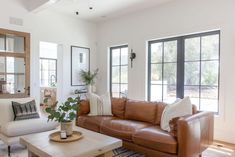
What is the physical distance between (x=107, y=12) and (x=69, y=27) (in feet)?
4.05

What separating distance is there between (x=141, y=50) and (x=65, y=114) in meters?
3.27

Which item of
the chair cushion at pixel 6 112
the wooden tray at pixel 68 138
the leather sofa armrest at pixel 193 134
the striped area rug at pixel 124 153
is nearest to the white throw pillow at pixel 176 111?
the leather sofa armrest at pixel 193 134

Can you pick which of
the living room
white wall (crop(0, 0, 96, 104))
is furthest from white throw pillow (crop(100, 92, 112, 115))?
white wall (crop(0, 0, 96, 104))

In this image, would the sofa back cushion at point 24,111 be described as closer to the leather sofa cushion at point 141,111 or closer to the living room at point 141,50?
the living room at point 141,50

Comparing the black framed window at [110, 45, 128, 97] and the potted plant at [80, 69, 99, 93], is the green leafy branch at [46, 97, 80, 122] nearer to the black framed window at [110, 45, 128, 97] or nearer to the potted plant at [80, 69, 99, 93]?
the black framed window at [110, 45, 128, 97]

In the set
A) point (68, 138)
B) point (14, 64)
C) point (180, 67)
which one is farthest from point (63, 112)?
point (180, 67)

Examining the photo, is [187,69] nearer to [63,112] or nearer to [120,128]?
[120,128]

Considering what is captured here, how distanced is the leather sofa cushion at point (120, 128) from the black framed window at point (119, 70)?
7.72ft

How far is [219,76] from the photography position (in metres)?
3.80

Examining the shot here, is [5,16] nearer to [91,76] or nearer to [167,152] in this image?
[91,76]

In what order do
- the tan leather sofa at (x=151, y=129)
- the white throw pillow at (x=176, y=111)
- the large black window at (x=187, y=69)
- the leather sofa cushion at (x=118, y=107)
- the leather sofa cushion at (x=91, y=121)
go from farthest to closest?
the large black window at (x=187, y=69)
the leather sofa cushion at (x=118, y=107)
the leather sofa cushion at (x=91, y=121)
the white throw pillow at (x=176, y=111)
the tan leather sofa at (x=151, y=129)

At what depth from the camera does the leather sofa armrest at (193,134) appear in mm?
2340

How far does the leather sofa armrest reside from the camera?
7.68 feet

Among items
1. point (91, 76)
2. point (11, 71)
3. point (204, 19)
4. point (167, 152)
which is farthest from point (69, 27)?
point (167, 152)
